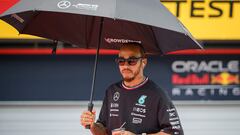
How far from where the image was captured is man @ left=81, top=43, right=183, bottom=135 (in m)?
3.40

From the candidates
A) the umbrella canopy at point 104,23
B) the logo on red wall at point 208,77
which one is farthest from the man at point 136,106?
the logo on red wall at point 208,77

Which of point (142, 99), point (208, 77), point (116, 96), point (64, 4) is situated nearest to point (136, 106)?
point (142, 99)

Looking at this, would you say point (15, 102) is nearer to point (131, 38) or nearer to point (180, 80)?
point (180, 80)

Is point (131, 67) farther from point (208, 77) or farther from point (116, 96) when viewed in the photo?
point (208, 77)

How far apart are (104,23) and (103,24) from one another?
16mm

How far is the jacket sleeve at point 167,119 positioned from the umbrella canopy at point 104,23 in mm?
466

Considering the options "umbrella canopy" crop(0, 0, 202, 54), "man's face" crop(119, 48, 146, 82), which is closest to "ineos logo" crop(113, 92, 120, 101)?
"man's face" crop(119, 48, 146, 82)

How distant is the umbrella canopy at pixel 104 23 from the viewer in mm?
3158

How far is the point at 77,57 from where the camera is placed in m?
6.45

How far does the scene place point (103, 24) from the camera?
405 centimetres

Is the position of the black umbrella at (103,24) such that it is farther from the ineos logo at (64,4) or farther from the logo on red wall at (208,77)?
the logo on red wall at (208,77)

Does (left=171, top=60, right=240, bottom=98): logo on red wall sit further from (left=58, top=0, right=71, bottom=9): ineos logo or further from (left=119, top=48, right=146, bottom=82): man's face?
(left=58, top=0, right=71, bottom=9): ineos logo

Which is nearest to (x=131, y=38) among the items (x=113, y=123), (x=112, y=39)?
(x=112, y=39)

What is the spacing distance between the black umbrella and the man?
0.57 feet
